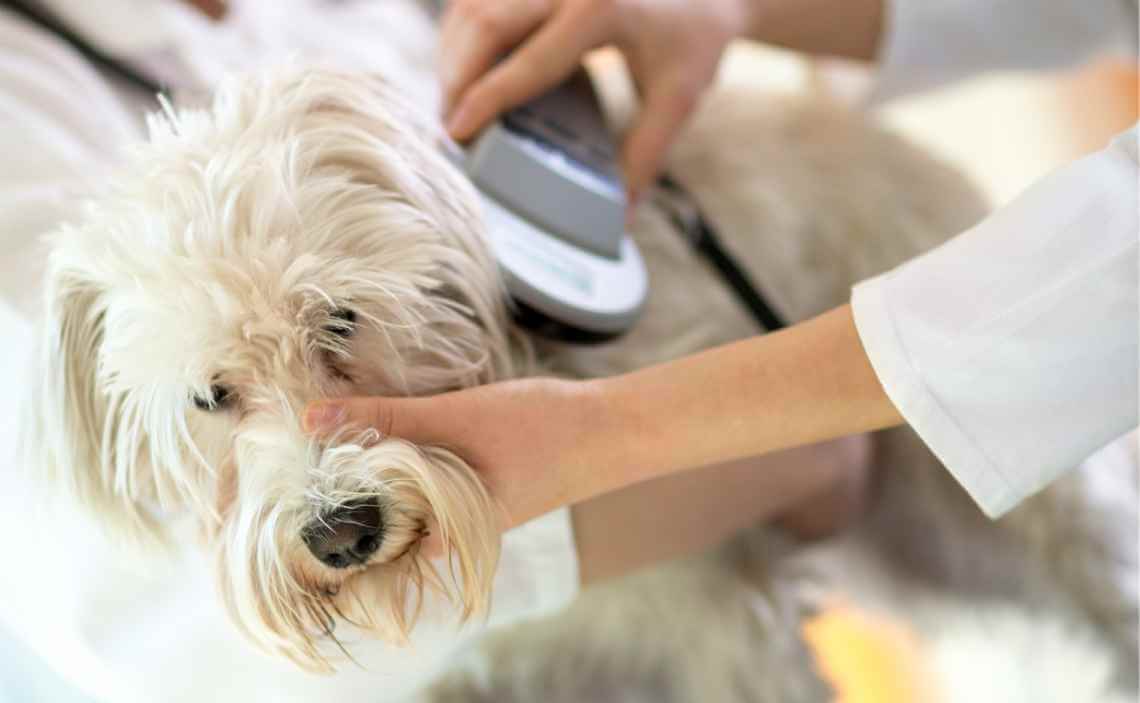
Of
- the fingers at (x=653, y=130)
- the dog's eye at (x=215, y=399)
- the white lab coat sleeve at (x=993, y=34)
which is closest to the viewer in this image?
the dog's eye at (x=215, y=399)

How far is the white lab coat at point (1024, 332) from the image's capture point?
0.65m

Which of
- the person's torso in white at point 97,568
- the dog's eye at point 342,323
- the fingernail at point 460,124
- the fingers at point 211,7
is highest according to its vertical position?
the fingers at point 211,7

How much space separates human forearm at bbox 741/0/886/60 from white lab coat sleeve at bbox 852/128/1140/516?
1.94 ft

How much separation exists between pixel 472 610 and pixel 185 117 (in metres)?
0.46

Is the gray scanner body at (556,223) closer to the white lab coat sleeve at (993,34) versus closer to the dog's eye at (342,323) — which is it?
the dog's eye at (342,323)

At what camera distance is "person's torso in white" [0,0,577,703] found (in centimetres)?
80

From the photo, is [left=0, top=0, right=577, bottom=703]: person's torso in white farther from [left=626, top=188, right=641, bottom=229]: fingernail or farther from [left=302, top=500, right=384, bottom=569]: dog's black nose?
[left=626, top=188, right=641, bottom=229]: fingernail

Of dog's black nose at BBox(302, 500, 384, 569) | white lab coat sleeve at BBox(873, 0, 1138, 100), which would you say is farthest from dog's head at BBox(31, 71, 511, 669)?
white lab coat sleeve at BBox(873, 0, 1138, 100)

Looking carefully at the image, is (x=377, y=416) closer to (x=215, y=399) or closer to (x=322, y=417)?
(x=322, y=417)

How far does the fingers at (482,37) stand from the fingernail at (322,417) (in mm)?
424

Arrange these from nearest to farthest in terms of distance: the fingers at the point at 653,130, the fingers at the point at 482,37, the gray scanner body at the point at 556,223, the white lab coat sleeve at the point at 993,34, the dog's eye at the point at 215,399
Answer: the dog's eye at the point at 215,399, the gray scanner body at the point at 556,223, the fingers at the point at 482,37, the fingers at the point at 653,130, the white lab coat sleeve at the point at 993,34

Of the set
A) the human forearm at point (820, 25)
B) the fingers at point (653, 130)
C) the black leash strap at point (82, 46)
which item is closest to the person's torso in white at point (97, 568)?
the black leash strap at point (82, 46)

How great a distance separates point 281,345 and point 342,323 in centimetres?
5

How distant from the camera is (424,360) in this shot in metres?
0.82
